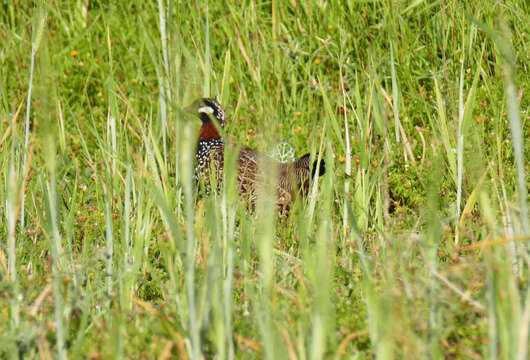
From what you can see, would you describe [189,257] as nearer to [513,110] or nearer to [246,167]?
[513,110]

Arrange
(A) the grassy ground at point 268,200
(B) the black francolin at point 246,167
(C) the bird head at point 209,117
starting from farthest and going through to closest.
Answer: (C) the bird head at point 209,117, (B) the black francolin at point 246,167, (A) the grassy ground at point 268,200

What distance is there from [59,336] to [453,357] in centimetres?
112

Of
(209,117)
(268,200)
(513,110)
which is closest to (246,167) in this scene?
(209,117)

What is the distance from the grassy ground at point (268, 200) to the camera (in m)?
2.13

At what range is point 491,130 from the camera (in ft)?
15.6

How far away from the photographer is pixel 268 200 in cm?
200

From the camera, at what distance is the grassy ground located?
2133mm

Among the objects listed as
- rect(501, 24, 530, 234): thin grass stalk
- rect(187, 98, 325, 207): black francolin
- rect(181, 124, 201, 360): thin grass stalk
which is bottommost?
rect(181, 124, 201, 360): thin grass stalk

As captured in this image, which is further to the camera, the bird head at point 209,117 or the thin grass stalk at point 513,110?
the bird head at point 209,117

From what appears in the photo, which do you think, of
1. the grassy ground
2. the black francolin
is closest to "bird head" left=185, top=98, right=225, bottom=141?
the black francolin

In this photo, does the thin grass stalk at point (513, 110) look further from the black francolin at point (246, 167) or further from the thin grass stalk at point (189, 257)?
the black francolin at point (246, 167)

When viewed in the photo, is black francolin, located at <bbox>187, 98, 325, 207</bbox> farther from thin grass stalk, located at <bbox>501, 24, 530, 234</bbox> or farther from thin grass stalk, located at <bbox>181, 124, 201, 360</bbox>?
thin grass stalk, located at <bbox>181, 124, 201, 360</bbox>

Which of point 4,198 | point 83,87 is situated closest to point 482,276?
point 4,198

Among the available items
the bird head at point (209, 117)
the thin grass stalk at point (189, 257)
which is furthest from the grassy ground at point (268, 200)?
the bird head at point (209, 117)
